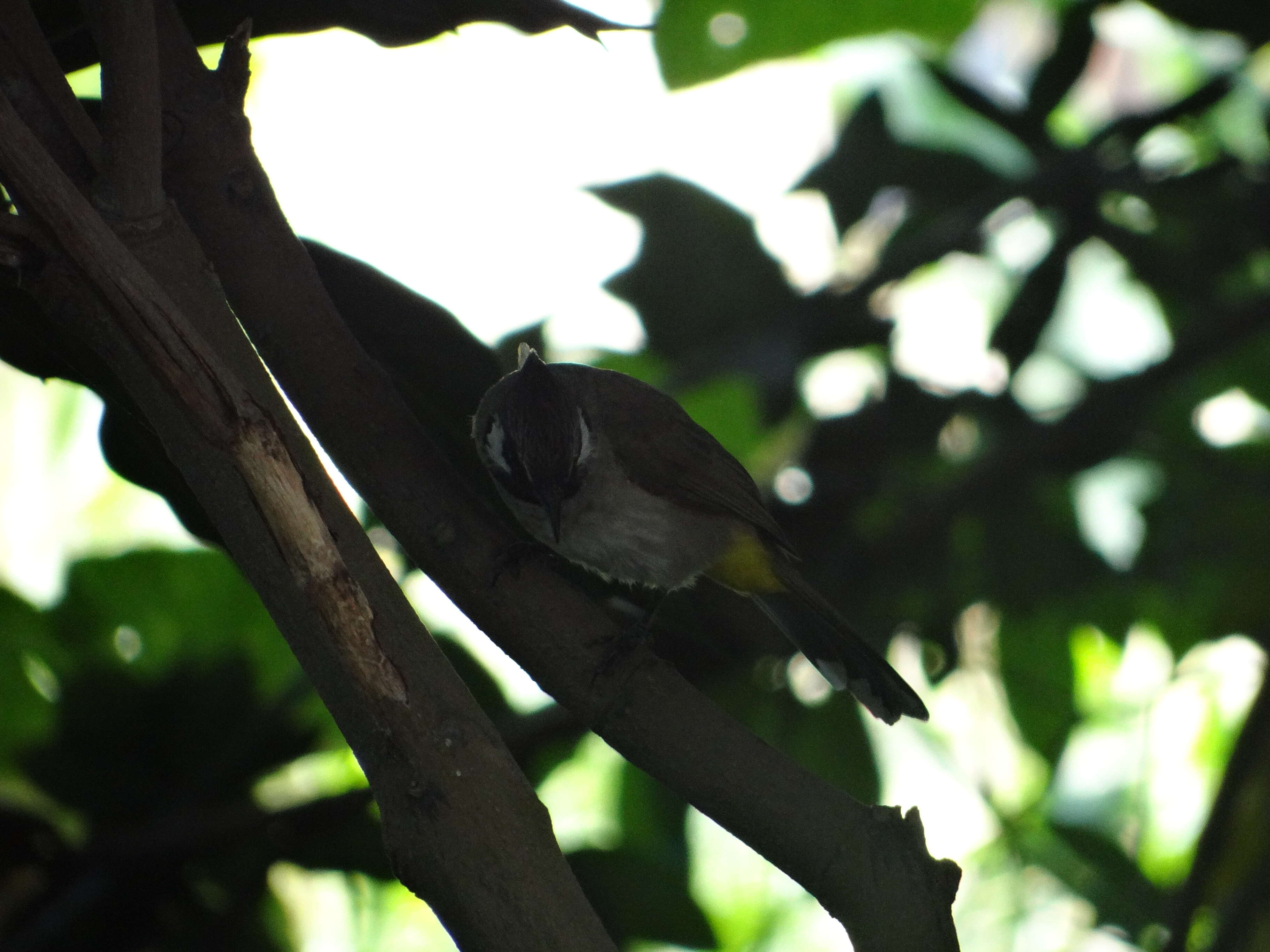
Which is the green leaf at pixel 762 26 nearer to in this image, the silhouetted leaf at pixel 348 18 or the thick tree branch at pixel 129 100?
the silhouetted leaf at pixel 348 18

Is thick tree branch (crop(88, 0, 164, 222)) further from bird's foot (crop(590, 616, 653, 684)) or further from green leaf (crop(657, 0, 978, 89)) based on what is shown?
green leaf (crop(657, 0, 978, 89))

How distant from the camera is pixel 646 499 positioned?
204 cm

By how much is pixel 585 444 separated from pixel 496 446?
0.51 feet

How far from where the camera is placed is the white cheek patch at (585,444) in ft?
6.46

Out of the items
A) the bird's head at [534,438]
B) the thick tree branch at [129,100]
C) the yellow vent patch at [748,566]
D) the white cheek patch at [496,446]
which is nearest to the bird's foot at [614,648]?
the thick tree branch at [129,100]

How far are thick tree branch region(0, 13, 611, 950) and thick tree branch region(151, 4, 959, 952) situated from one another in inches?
6.5

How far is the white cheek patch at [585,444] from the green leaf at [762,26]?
24.0 inches

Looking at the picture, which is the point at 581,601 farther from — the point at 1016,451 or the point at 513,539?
the point at 1016,451

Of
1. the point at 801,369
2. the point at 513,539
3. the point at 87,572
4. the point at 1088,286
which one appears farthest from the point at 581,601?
the point at 1088,286

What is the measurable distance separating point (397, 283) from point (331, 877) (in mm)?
1291

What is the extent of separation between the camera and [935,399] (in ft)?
8.23

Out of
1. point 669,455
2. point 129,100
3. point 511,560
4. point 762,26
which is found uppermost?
point 762,26

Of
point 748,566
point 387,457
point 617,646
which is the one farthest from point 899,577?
point 387,457

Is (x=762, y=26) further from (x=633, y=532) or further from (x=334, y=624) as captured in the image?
(x=334, y=624)
